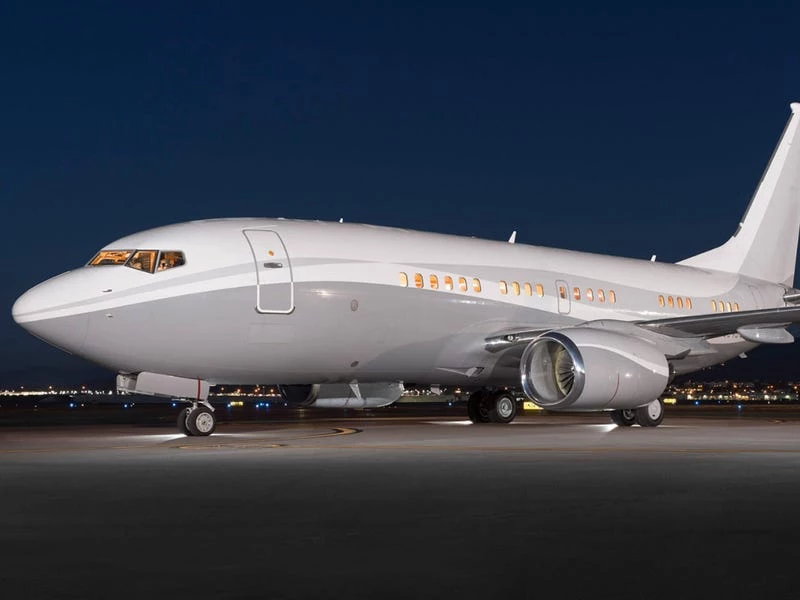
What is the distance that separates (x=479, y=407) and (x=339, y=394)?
5.51m

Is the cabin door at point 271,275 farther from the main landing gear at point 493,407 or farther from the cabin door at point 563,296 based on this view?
the main landing gear at point 493,407

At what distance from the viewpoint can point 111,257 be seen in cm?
1862

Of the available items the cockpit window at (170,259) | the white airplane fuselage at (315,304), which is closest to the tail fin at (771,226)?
the white airplane fuselage at (315,304)

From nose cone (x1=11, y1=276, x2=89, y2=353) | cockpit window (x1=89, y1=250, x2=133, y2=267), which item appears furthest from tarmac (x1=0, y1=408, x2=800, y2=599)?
cockpit window (x1=89, y1=250, x2=133, y2=267)

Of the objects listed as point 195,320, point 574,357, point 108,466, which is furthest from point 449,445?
point 108,466

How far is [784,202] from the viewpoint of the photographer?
32.0m

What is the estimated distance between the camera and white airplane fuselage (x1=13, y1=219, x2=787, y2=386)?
1775 centimetres

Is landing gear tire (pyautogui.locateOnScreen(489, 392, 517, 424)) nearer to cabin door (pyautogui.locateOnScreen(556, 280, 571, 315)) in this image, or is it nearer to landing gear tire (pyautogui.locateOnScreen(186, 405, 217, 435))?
cabin door (pyautogui.locateOnScreen(556, 280, 571, 315))

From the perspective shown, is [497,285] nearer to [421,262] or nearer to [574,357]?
[421,262]

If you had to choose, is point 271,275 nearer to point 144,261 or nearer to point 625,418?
point 144,261

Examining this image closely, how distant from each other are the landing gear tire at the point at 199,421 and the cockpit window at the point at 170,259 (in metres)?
2.73

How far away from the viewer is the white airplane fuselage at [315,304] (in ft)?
58.2

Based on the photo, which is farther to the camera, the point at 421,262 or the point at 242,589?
the point at 421,262

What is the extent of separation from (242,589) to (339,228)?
1551 cm
